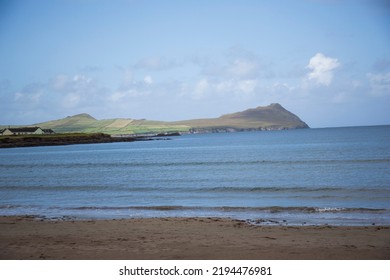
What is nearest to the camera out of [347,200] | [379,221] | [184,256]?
[184,256]

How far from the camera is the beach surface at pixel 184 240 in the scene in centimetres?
671

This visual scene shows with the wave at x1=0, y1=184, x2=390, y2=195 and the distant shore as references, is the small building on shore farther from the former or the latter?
the wave at x1=0, y1=184, x2=390, y2=195

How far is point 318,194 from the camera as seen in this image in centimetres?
1622

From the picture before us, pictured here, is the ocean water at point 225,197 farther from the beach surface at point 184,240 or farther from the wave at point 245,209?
the beach surface at point 184,240

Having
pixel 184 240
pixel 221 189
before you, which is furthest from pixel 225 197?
pixel 184 240

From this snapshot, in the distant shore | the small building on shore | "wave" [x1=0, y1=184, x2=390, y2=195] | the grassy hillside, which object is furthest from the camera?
the grassy hillside

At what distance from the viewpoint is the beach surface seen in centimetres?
671

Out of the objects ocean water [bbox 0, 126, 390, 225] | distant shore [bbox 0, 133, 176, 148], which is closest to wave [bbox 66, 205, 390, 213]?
ocean water [bbox 0, 126, 390, 225]

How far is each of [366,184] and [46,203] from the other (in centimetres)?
1300

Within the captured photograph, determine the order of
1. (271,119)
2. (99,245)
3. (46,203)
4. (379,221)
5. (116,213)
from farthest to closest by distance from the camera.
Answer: (271,119) < (46,203) < (116,213) < (379,221) < (99,245)

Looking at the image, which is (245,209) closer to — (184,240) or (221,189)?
(184,240)

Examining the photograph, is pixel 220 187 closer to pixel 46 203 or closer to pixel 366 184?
pixel 366 184

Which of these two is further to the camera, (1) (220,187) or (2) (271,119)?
(2) (271,119)

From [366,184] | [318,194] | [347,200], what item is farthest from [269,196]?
[366,184]
